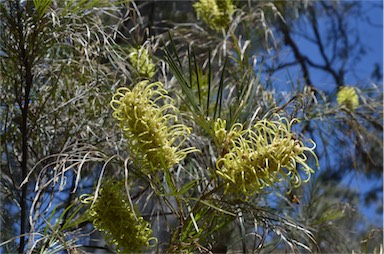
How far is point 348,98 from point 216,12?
268mm

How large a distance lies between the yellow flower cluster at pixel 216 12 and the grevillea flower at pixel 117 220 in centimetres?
39

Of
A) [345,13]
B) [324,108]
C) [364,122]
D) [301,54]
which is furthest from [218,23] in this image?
[345,13]

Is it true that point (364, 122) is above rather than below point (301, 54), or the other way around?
above

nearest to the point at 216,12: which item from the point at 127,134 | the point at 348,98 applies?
the point at 348,98

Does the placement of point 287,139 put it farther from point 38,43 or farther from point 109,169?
point 109,169

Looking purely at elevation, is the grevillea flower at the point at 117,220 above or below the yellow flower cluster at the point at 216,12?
below

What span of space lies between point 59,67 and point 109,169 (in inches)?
6.7

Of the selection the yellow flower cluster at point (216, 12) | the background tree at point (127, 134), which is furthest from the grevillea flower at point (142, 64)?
the yellow flower cluster at point (216, 12)

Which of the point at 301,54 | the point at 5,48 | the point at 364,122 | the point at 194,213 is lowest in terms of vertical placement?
the point at 301,54

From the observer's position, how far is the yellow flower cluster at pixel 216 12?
84 cm

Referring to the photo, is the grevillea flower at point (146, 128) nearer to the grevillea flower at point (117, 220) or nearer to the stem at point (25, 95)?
the grevillea flower at point (117, 220)

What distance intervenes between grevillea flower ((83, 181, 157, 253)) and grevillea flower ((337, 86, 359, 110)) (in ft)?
1.78

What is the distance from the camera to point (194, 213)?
0.56 metres

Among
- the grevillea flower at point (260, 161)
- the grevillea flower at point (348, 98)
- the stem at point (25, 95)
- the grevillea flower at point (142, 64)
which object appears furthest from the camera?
the grevillea flower at point (348, 98)
